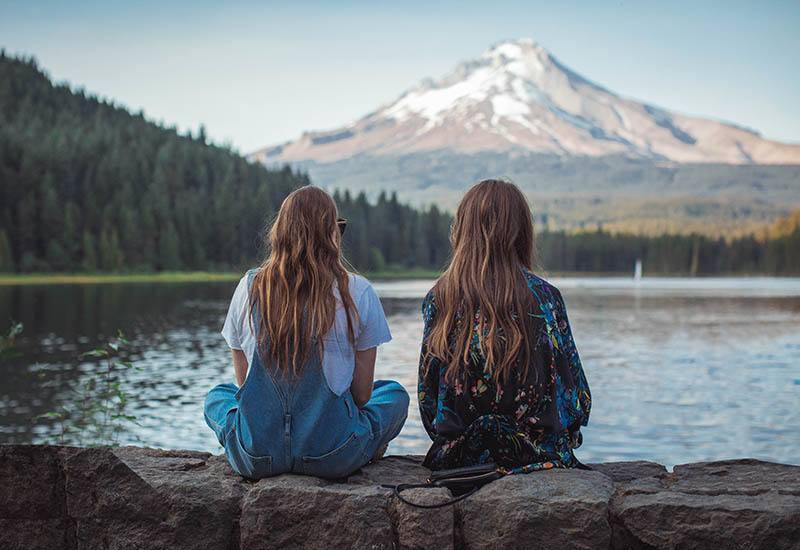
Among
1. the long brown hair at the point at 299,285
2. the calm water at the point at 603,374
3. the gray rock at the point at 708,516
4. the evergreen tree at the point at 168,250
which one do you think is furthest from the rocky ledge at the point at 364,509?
the evergreen tree at the point at 168,250

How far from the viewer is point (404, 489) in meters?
4.09

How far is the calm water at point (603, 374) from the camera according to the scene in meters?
16.9

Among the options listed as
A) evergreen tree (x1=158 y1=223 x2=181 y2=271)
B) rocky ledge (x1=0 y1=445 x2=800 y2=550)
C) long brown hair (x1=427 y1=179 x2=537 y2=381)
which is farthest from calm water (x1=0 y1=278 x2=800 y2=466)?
evergreen tree (x1=158 y1=223 x2=181 y2=271)

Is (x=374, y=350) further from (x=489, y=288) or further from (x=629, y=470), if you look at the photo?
(x=629, y=470)

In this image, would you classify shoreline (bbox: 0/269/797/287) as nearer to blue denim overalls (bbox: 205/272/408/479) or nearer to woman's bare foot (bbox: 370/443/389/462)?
woman's bare foot (bbox: 370/443/389/462)

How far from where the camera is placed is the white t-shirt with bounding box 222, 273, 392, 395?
14.3 feet

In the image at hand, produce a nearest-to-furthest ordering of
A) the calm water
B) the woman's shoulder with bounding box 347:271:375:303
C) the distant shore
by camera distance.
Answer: the woman's shoulder with bounding box 347:271:375:303 → the calm water → the distant shore

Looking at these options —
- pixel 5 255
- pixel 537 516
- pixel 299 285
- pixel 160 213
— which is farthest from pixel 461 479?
pixel 160 213

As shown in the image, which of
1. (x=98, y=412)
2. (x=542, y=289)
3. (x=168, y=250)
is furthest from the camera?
(x=168, y=250)

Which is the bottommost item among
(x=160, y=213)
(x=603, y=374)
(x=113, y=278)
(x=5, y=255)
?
(x=113, y=278)

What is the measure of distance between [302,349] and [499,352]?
0.85 metres

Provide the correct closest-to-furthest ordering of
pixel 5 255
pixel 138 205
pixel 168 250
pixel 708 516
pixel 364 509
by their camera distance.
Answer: pixel 708 516
pixel 364 509
pixel 5 255
pixel 168 250
pixel 138 205

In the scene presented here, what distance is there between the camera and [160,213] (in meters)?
104

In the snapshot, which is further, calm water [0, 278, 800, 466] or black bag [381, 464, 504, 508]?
calm water [0, 278, 800, 466]
